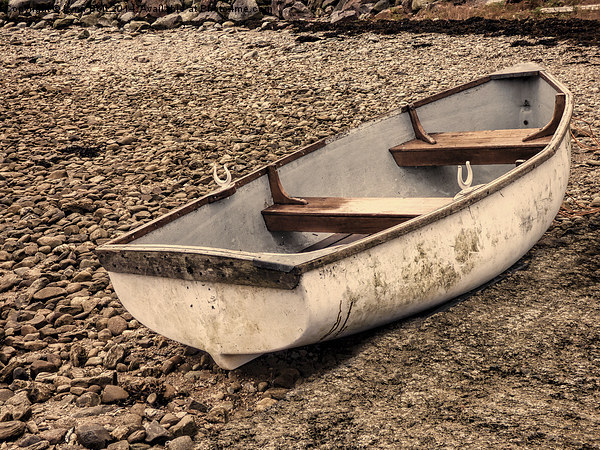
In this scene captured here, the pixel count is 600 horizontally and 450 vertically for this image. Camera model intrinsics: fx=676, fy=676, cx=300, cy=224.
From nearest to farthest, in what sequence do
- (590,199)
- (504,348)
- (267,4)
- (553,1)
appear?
(504,348) → (590,199) → (553,1) → (267,4)

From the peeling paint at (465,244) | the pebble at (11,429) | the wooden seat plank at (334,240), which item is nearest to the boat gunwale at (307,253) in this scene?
the peeling paint at (465,244)

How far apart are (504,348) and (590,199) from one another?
→ 323 centimetres

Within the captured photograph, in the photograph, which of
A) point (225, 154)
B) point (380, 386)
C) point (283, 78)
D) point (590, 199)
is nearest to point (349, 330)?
point (380, 386)

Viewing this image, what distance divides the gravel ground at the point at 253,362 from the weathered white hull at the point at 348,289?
0.90 ft

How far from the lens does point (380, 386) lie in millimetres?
3734

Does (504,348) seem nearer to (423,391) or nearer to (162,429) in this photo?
(423,391)

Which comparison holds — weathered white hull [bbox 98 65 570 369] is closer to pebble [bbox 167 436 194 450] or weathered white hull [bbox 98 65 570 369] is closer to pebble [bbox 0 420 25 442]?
pebble [bbox 167 436 194 450]

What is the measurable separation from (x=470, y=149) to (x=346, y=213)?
1783 millimetres

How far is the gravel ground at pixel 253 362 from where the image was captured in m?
3.48

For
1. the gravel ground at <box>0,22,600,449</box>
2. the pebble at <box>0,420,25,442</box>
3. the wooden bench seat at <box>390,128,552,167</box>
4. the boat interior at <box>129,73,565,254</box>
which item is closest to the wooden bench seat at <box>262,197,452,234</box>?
the boat interior at <box>129,73,565,254</box>

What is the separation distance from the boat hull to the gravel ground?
10.1 inches

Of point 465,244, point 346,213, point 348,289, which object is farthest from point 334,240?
point 348,289

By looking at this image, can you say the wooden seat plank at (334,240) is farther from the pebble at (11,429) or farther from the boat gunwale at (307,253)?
the pebble at (11,429)

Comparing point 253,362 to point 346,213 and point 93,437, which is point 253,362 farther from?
point 346,213
